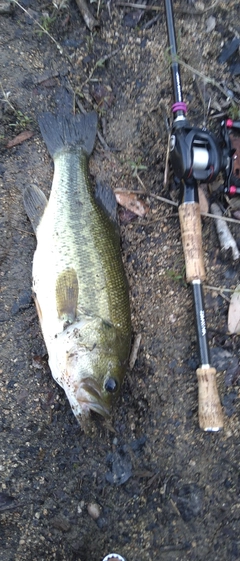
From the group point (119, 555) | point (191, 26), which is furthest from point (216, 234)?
point (119, 555)

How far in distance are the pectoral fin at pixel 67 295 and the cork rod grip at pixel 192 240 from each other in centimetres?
83

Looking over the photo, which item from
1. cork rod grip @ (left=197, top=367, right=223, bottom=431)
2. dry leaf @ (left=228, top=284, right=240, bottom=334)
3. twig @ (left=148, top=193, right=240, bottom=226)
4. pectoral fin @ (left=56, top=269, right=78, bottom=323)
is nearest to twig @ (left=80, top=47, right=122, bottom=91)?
twig @ (left=148, top=193, right=240, bottom=226)

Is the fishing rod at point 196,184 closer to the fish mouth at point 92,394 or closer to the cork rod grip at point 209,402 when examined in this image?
the cork rod grip at point 209,402

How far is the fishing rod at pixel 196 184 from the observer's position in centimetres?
330

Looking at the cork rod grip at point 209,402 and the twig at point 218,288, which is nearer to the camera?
the cork rod grip at point 209,402

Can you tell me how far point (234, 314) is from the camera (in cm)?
370

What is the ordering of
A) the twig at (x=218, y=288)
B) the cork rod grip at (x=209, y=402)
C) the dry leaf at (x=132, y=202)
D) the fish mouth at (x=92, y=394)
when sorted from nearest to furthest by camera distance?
the fish mouth at (x=92, y=394) → the cork rod grip at (x=209, y=402) → the twig at (x=218, y=288) → the dry leaf at (x=132, y=202)

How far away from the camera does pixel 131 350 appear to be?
11.9 feet

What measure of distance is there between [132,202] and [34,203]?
77cm

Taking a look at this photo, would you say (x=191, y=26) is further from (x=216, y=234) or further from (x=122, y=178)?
(x=216, y=234)

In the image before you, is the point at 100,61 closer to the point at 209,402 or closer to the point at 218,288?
the point at 218,288

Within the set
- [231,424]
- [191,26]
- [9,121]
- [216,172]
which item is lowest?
[231,424]

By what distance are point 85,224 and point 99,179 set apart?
23.2 inches

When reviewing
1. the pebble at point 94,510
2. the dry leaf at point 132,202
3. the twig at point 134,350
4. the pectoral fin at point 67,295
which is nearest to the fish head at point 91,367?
the pectoral fin at point 67,295
